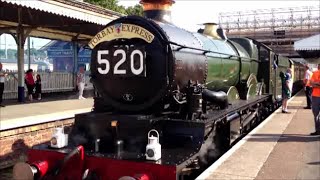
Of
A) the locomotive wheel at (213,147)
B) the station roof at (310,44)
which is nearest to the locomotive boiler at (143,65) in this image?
the locomotive wheel at (213,147)

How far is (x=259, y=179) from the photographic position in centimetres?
459

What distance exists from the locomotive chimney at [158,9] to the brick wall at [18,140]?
2.75 meters

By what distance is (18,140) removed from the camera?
735cm

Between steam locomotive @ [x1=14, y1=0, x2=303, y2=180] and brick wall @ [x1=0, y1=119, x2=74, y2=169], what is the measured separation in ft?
7.69

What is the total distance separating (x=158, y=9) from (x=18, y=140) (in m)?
4.08

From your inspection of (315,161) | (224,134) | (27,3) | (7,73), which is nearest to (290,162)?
(315,161)

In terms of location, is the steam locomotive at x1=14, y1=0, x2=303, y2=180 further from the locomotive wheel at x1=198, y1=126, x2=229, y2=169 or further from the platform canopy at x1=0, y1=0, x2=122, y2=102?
the platform canopy at x1=0, y1=0, x2=122, y2=102

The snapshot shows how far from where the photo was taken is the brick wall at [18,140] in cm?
704

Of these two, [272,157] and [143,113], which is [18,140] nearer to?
[143,113]

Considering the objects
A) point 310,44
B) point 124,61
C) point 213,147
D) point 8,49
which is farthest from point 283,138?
point 8,49

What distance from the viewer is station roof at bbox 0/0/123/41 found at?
9383 mm

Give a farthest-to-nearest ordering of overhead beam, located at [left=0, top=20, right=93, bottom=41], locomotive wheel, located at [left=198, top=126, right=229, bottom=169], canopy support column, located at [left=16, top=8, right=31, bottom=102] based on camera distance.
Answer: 1. overhead beam, located at [left=0, top=20, right=93, bottom=41]
2. canopy support column, located at [left=16, top=8, right=31, bottom=102]
3. locomotive wheel, located at [left=198, top=126, right=229, bottom=169]

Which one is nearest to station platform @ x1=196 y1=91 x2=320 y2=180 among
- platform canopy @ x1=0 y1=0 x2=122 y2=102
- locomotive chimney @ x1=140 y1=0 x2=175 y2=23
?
locomotive chimney @ x1=140 y1=0 x2=175 y2=23

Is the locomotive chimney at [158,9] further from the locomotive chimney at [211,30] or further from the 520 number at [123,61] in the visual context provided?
the locomotive chimney at [211,30]
